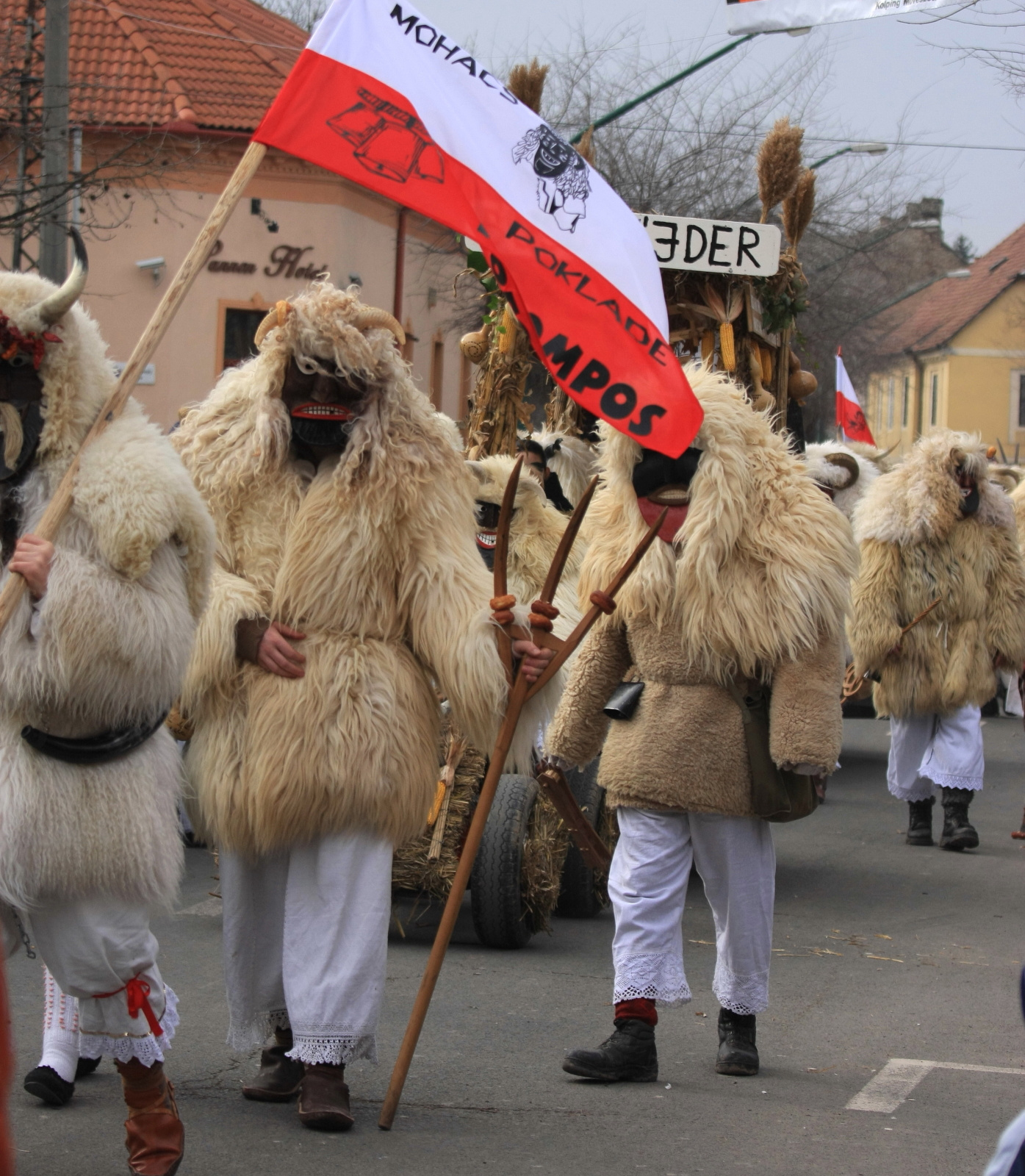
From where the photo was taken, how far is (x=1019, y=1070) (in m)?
5.02

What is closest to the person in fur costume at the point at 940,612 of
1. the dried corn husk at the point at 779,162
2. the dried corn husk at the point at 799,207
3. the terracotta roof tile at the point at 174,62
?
the dried corn husk at the point at 799,207

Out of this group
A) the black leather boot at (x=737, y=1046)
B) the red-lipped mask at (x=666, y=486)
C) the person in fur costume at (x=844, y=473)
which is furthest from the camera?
the person in fur costume at (x=844, y=473)

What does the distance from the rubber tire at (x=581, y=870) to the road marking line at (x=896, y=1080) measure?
2.00 m

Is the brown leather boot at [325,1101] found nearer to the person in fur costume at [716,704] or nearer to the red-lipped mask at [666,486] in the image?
the person in fur costume at [716,704]

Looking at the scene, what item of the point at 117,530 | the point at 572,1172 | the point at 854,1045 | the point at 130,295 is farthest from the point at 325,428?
the point at 130,295

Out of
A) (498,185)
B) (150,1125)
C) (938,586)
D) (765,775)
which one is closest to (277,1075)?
(150,1125)

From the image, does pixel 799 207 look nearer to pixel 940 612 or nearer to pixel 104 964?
pixel 940 612

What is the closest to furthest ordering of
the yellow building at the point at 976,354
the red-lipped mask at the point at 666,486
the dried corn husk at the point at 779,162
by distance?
the red-lipped mask at the point at 666,486 < the dried corn husk at the point at 779,162 < the yellow building at the point at 976,354

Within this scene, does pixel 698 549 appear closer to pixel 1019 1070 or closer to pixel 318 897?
pixel 318 897

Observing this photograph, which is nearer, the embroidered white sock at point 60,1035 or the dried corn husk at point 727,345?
the embroidered white sock at point 60,1035

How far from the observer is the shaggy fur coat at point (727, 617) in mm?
4805

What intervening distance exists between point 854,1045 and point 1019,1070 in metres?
0.52

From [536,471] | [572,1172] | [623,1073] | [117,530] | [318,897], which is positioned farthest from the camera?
[536,471]

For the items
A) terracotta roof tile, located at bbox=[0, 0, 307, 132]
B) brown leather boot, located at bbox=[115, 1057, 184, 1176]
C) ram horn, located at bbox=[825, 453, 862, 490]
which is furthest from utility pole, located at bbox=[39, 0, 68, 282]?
terracotta roof tile, located at bbox=[0, 0, 307, 132]
